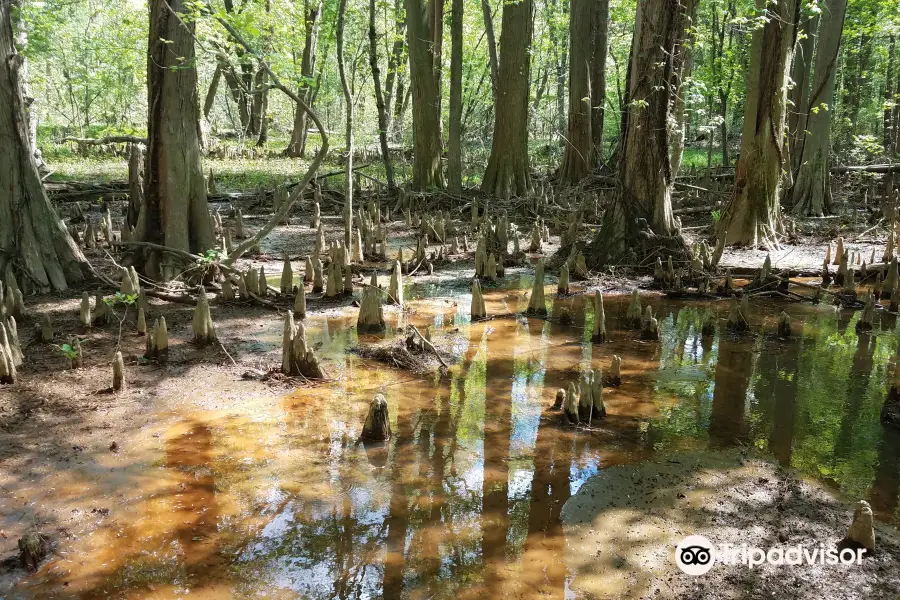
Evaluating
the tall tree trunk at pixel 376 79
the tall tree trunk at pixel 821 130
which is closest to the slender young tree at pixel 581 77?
the tall tree trunk at pixel 376 79

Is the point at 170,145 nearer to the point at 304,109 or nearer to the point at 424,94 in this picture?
the point at 304,109

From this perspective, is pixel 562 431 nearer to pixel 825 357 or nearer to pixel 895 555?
pixel 895 555

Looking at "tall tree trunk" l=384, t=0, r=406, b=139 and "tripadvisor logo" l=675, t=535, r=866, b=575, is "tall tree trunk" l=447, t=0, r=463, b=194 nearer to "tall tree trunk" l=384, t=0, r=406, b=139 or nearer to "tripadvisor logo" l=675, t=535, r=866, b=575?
"tall tree trunk" l=384, t=0, r=406, b=139

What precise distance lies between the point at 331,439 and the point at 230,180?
13448 mm

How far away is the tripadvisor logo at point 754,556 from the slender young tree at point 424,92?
36.5 ft

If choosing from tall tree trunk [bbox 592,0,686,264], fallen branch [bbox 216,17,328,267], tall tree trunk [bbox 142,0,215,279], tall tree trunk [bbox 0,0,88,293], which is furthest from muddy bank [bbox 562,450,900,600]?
tall tree trunk [bbox 0,0,88,293]

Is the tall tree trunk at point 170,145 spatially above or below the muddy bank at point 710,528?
above

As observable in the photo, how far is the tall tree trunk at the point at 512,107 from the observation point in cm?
1243

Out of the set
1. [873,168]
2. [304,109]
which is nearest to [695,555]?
[304,109]

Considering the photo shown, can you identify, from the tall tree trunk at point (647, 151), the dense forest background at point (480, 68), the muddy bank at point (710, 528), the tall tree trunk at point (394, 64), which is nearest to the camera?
the muddy bank at point (710, 528)

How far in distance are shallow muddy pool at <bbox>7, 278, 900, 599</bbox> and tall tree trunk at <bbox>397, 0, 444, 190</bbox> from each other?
25.9ft

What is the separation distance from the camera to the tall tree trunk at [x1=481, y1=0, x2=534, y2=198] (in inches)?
489

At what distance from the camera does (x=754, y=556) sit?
2.98 metres

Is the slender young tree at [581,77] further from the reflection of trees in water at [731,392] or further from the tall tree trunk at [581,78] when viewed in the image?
the reflection of trees in water at [731,392]
